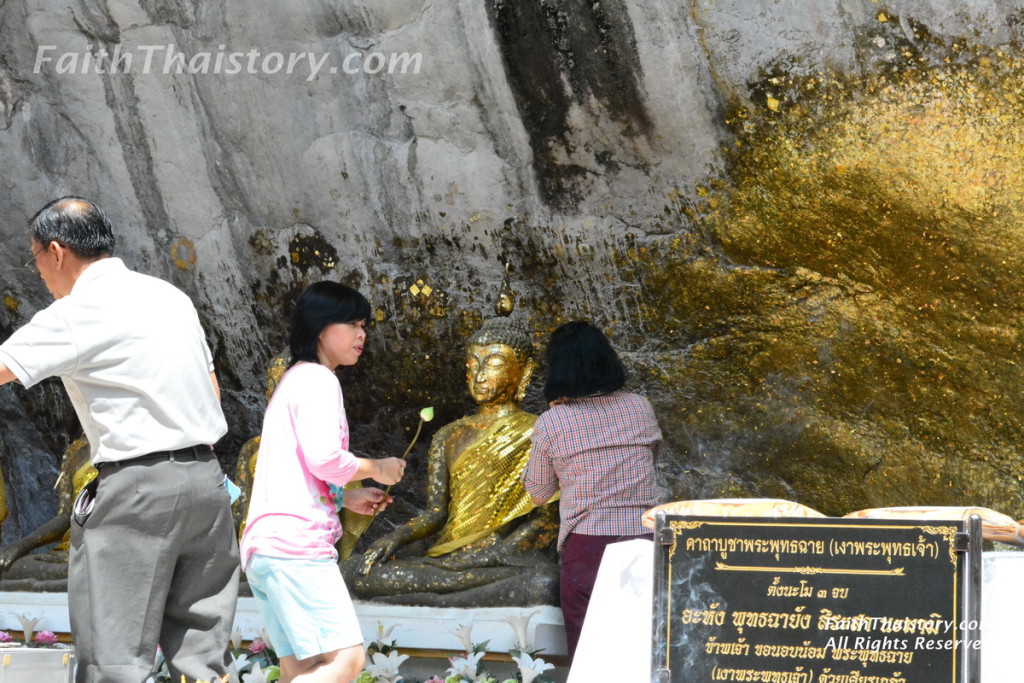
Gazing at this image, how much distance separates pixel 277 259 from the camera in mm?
4867

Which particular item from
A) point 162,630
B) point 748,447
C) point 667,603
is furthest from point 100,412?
point 748,447

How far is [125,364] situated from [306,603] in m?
0.54

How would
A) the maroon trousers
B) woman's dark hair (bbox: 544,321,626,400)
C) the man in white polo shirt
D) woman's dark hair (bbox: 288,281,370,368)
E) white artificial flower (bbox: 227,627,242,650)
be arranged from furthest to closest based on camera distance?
white artificial flower (bbox: 227,627,242,650), woman's dark hair (bbox: 544,321,626,400), the maroon trousers, woman's dark hair (bbox: 288,281,370,368), the man in white polo shirt

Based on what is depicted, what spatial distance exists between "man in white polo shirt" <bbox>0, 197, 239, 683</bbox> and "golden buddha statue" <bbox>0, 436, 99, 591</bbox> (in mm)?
1895

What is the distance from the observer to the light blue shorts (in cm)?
237

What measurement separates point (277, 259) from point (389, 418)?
2.40ft

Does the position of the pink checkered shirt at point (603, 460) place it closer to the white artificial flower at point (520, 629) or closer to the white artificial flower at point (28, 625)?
the white artificial flower at point (520, 629)

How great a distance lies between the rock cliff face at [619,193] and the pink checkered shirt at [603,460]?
3.61 feet

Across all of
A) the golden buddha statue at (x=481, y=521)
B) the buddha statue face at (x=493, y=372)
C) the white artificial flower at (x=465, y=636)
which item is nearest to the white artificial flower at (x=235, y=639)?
the golden buddha statue at (x=481, y=521)

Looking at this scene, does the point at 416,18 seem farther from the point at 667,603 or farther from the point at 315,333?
the point at 667,603

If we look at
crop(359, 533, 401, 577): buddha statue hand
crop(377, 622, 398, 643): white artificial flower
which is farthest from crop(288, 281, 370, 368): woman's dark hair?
crop(359, 533, 401, 577): buddha statue hand

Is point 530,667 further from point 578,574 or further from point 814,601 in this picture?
point 814,601

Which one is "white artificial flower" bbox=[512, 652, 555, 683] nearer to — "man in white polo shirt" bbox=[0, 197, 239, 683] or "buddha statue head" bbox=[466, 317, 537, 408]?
"man in white polo shirt" bbox=[0, 197, 239, 683]

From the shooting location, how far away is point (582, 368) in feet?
11.1
